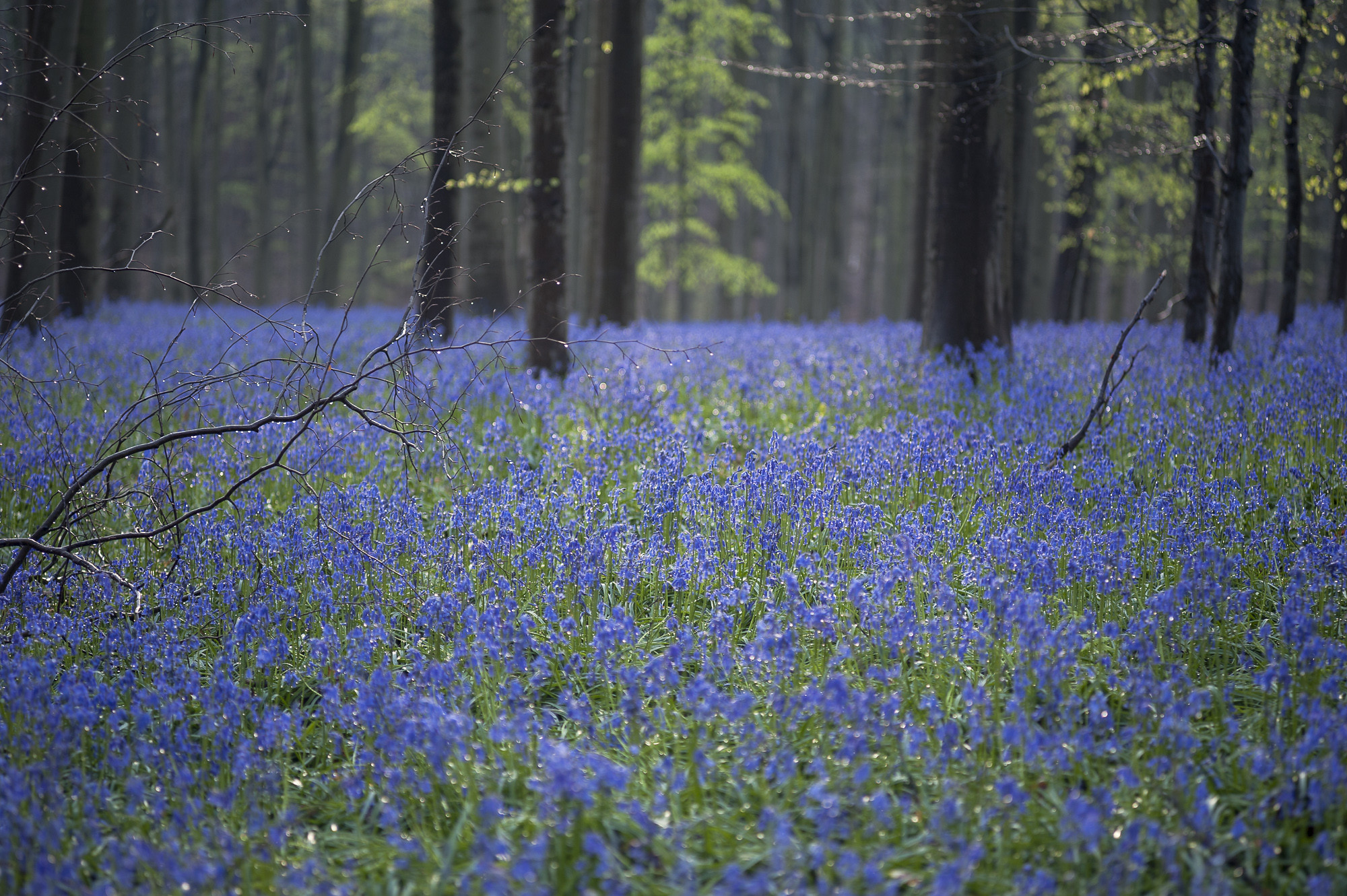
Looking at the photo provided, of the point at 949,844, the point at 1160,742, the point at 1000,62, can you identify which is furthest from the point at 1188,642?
the point at 1000,62

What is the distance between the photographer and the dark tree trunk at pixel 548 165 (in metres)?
8.38

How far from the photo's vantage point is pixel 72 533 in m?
3.94

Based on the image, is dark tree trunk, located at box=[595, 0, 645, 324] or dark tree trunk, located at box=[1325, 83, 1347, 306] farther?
dark tree trunk, located at box=[1325, 83, 1347, 306]

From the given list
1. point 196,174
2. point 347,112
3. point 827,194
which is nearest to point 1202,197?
point 827,194

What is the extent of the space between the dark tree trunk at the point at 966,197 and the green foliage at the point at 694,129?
11111 millimetres

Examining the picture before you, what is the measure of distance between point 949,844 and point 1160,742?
791 mm

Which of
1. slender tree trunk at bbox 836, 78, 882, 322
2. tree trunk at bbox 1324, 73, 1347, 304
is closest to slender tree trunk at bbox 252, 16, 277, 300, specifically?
slender tree trunk at bbox 836, 78, 882, 322

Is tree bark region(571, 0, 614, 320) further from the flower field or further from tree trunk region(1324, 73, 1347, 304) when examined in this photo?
tree trunk region(1324, 73, 1347, 304)

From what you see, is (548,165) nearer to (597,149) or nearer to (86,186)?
(597,149)

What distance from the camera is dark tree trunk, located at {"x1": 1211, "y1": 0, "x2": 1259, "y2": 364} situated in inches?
291

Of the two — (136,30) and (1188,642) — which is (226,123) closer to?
(136,30)

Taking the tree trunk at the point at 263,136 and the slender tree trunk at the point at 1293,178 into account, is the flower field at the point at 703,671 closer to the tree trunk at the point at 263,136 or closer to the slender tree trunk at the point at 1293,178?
the slender tree trunk at the point at 1293,178

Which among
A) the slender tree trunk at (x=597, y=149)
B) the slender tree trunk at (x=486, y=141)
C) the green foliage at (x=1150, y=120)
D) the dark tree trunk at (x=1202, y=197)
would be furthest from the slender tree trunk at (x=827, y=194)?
the dark tree trunk at (x=1202, y=197)

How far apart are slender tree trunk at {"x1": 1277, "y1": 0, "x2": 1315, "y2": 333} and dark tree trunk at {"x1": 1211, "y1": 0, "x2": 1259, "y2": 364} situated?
52.7 inches
